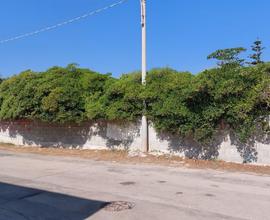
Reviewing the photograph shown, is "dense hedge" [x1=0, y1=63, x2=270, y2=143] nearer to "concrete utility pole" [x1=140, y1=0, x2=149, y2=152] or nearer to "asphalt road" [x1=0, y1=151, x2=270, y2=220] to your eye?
"concrete utility pole" [x1=140, y1=0, x2=149, y2=152]

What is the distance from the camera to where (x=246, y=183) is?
10.6 meters

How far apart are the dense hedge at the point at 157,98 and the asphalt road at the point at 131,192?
214 cm

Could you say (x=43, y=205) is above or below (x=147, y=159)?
below

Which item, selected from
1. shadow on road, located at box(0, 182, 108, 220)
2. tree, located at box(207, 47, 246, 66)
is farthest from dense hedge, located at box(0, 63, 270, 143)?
shadow on road, located at box(0, 182, 108, 220)

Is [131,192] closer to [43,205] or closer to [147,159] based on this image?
[43,205]

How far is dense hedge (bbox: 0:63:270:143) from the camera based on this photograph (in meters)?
13.5

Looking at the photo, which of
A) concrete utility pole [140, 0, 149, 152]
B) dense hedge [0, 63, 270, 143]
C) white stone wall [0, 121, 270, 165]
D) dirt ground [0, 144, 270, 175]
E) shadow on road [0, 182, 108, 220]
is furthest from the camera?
concrete utility pole [140, 0, 149, 152]

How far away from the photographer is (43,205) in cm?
838

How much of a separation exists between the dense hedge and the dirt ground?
0.93 metres

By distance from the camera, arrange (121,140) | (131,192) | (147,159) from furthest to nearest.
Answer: (121,140)
(147,159)
(131,192)

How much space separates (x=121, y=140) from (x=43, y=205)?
9.54 meters

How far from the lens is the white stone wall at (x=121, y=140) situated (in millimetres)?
13953

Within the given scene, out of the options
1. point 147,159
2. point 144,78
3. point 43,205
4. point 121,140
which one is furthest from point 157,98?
point 43,205

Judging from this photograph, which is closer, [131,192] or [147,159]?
[131,192]
